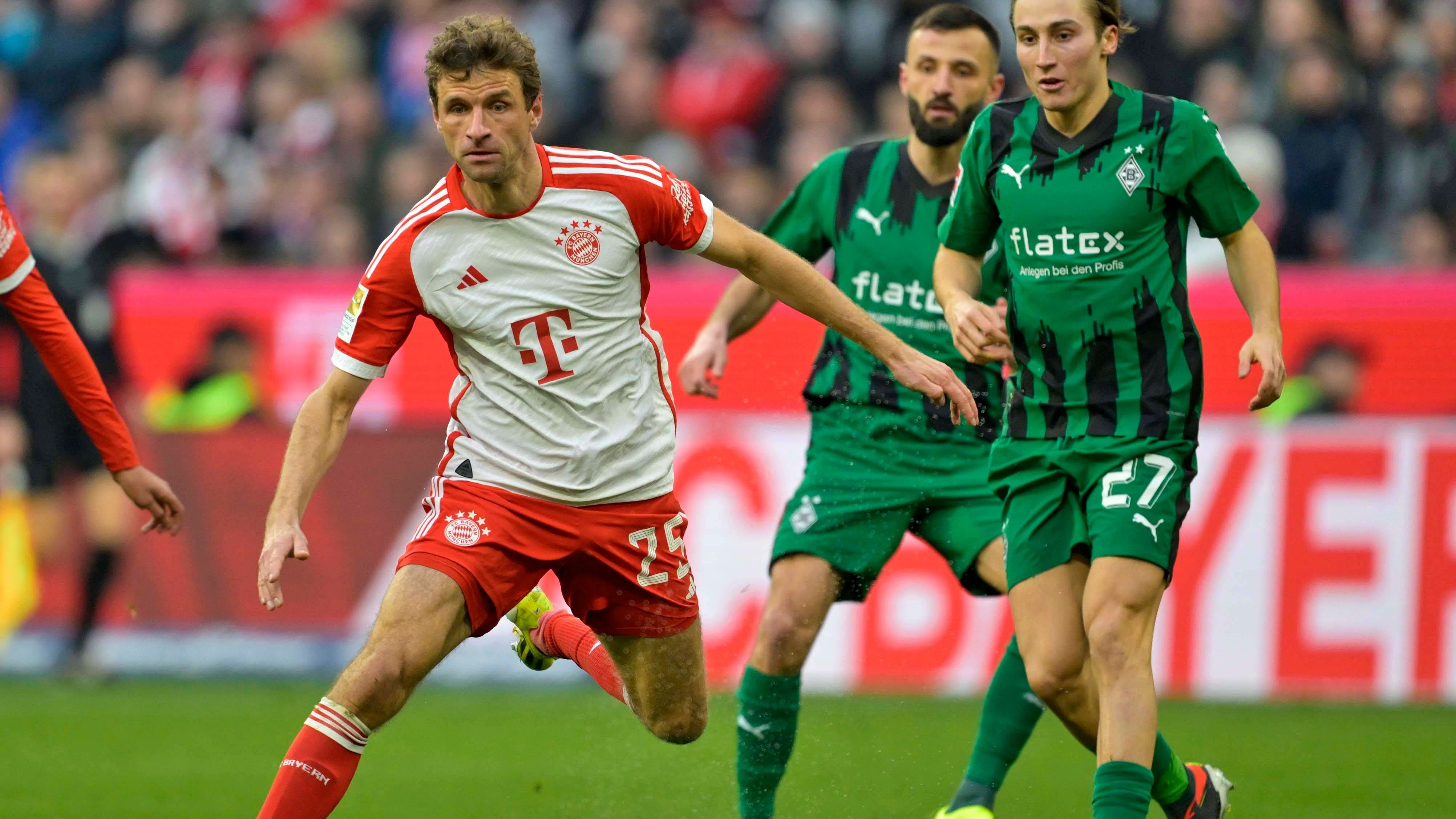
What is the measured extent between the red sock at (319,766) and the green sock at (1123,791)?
76.6 inches

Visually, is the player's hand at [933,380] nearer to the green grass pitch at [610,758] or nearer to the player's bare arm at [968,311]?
the player's bare arm at [968,311]

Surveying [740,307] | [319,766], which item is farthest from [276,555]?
[740,307]

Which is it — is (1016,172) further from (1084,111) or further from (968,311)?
(968,311)

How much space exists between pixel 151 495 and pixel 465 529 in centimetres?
125

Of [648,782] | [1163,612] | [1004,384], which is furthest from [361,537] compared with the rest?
[1004,384]

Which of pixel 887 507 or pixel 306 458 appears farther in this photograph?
pixel 887 507

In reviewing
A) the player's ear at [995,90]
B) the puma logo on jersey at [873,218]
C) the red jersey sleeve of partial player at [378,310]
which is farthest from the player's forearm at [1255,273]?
the red jersey sleeve of partial player at [378,310]

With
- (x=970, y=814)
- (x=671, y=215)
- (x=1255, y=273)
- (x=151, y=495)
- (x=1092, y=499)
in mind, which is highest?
(x=671, y=215)

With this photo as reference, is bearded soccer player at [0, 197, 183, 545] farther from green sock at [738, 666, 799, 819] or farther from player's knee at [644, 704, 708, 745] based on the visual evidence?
green sock at [738, 666, 799, 819]

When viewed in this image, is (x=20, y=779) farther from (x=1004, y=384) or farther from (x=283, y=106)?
(x=283, y=106)

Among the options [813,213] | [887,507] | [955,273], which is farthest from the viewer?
[813,213]

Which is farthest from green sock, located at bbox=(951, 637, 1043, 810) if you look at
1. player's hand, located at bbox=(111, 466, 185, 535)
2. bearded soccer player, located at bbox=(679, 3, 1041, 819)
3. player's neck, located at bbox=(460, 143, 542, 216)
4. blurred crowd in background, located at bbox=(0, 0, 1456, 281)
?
blurred crowd in background, located at bbox=(0, 0, 1456, 281)

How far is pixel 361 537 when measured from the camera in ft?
34.6

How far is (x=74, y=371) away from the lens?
220 inches
